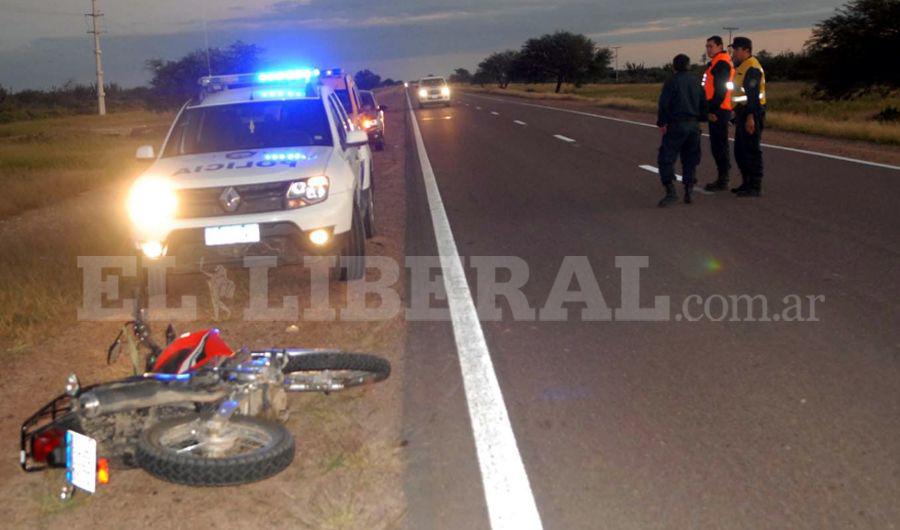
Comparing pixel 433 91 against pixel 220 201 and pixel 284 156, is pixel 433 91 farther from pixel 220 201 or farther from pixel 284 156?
pixel 220 201

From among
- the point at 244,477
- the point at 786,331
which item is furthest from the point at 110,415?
the point at 786,331

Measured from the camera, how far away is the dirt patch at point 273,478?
13.9 feet

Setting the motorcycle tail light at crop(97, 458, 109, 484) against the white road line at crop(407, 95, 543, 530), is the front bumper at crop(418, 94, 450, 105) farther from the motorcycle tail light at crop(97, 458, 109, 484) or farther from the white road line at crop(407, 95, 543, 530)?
the motorcycle tail light at crop(97, 458, 109, 484)

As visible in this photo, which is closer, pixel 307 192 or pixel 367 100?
pixel 307 192

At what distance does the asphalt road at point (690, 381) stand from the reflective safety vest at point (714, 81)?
1701mm

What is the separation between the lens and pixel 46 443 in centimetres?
423

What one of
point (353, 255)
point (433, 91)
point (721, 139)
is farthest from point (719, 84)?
point (433, 91)

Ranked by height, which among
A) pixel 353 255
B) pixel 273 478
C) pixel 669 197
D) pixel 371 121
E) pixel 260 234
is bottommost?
pixel 273 478

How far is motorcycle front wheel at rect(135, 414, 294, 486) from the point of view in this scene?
4.02 meters

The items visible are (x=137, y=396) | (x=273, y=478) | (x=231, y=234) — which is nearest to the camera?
(x=137, y=396)

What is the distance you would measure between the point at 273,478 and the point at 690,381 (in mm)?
2463

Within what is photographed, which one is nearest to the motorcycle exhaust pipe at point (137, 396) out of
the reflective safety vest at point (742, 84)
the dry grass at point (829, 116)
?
the reflective safety vest at point (742, 84)

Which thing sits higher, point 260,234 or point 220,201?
point 220,201

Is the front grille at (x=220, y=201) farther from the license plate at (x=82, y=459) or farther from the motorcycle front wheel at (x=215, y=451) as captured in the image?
the license plate at (x=82, y=459)
